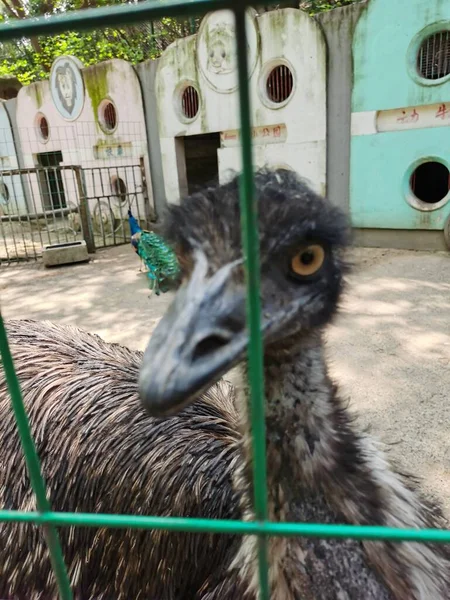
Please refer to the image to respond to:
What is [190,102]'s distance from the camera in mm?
6066

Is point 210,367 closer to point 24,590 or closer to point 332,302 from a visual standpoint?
point 332,302

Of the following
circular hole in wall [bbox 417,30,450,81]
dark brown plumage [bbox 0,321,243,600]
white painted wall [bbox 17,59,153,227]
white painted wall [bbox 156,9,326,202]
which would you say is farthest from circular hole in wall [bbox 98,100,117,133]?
dark brown plumage [bbox 0,321,243,600]

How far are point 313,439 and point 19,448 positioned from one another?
93 centimetres

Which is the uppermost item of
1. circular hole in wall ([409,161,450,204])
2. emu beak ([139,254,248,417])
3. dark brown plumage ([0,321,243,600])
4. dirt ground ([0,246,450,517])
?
emu beak ([139,254,248,417])

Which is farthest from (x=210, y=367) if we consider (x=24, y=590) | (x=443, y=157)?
(x=443, y=157)

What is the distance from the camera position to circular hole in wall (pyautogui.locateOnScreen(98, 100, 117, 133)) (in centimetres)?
711

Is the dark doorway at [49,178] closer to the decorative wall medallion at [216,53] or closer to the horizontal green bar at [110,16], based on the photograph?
the decorative wall medallion at [216,53]

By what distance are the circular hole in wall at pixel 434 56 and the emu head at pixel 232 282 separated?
14.1 ft

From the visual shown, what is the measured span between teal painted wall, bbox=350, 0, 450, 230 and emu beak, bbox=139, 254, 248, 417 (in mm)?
4096

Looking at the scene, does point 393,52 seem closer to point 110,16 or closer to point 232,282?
point 232,282

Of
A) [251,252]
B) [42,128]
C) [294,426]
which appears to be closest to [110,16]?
[251,252]

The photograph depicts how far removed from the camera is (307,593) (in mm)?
822

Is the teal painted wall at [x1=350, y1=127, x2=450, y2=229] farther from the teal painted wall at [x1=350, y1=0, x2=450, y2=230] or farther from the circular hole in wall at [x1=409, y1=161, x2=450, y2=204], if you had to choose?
the circular hole in wall at [x1=409, y1=161, x2=450, y2=204]

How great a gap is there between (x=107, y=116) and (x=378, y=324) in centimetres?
541
